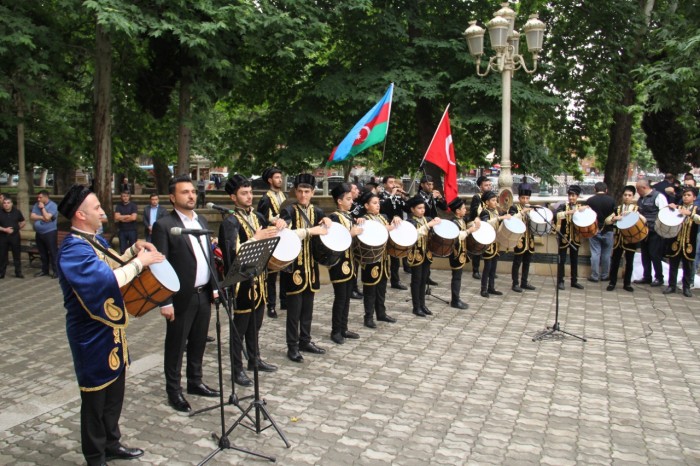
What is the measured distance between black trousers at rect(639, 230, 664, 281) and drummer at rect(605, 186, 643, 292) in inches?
22.4

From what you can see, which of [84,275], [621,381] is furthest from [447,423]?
[84,275]

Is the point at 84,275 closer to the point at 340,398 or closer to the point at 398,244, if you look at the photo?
the point at 340,398

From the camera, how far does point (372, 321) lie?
361 inches

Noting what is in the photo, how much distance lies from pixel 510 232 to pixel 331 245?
16.7ft

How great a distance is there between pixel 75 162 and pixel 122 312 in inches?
779

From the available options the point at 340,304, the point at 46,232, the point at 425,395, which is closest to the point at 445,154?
the point at 340,304

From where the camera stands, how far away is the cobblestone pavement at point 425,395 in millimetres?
5133

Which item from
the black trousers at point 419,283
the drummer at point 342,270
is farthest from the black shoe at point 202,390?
the black trousers at point 419,283

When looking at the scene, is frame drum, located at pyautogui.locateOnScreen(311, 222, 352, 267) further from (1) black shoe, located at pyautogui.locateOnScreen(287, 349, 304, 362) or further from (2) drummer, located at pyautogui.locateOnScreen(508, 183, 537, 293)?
(2) drummer, located at pyautogui.locateOnScreen(508, 183, 537, 293)

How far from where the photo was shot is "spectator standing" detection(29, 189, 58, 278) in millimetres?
14093

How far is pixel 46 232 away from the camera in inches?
560

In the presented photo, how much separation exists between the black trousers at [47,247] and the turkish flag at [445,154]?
864 cm

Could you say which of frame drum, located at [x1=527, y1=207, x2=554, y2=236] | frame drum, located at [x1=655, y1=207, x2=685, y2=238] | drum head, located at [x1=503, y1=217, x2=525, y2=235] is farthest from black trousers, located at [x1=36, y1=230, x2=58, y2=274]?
frame drum, located at [x1=655, y1=207, x2=685, y2=238]

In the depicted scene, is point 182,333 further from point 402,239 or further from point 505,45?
point 505,45
